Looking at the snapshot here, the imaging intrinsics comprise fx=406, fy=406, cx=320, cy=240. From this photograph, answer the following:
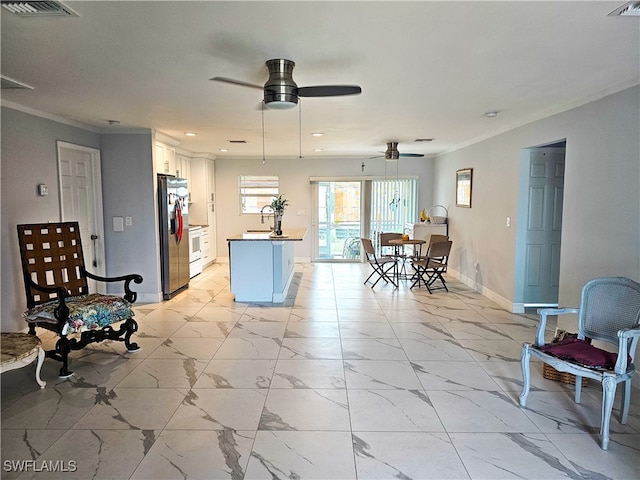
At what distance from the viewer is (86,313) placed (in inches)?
133

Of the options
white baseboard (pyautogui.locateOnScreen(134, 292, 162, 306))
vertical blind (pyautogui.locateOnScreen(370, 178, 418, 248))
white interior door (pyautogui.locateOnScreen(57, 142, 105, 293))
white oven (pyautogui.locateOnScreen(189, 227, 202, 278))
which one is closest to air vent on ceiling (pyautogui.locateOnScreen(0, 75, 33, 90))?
white interior door (pyautogui.locateOnScreen(57, 142, 105, 293))

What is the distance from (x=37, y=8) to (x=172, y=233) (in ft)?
13.5

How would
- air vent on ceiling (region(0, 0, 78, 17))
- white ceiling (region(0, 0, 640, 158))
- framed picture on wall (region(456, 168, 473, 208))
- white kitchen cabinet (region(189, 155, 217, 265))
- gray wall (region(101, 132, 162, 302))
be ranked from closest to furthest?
air vent on ceiling (region(0, 0, 78, 17)) < white ceiling (region(0, 0, 640, 158)) < gray wall (region(101, 132, 162, 302)) < framed picture on wall (region(456, 168, 473, 208)) < white kitchen cabinet (region(189, 155, 217, 265))

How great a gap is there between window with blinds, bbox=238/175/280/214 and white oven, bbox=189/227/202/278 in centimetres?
163

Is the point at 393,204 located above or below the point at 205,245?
above

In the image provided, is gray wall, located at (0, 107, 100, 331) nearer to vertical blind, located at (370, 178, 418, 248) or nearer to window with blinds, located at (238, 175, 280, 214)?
window with blinds, located at (238, 175, 280, 214)

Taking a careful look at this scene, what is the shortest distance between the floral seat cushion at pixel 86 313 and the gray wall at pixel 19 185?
0.64 m

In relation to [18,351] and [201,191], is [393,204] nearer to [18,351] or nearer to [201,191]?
[201,191]

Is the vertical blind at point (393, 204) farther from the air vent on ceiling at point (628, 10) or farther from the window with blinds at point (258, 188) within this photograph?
the air vent on ceiling at point (628, 10)

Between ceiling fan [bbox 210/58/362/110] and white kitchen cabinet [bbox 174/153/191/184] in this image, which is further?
white kitchen cabinet [bbox 174/153/191/184]

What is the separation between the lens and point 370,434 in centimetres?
247

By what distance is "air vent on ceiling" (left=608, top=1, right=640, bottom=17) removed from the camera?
1.91 metres

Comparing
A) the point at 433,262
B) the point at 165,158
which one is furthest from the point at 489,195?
the point at 165,158

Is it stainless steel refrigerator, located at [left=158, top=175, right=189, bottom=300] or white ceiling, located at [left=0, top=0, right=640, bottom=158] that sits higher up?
white ceiling, located at [left=0, top=0, right=640, bottom=158]
